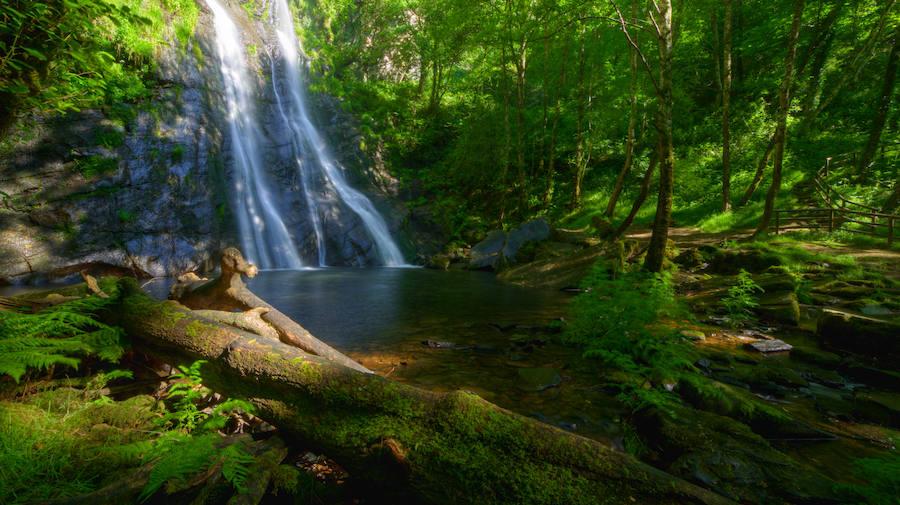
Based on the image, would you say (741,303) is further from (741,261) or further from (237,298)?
(237,298)

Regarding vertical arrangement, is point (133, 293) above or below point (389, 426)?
above

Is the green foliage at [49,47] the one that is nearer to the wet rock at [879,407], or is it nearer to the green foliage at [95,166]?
the wet rock at [879,407]

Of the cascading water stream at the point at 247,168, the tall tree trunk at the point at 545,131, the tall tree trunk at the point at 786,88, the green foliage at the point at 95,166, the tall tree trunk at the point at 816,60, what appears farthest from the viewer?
the tall tree trunk at the point at 545,131

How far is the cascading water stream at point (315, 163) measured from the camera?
2234 centimetres

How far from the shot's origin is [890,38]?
18.0m

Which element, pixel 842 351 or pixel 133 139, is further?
pixel 133 139

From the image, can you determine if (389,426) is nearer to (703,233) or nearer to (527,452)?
(527,452)

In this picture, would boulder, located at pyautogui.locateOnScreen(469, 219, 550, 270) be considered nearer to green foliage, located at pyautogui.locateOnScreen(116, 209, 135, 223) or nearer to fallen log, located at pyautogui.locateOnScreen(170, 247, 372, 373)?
fallen log, located at pyautogui.locateOnScreen(170, 247, 372, 373)

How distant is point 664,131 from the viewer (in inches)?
351

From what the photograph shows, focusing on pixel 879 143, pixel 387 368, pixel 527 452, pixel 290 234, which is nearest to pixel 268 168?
pixel 290 234

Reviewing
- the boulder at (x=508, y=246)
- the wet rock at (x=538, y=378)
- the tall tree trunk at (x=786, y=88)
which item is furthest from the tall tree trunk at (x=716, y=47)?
the wet rock at (x=538, y=378)

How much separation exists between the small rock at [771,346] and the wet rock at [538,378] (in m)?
3.45

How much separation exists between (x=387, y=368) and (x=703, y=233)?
53.0 feet

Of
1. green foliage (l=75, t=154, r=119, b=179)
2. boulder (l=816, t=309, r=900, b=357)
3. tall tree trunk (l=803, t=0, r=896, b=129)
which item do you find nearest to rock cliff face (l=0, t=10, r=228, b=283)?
green foliage (l=75, t=154, r=119, b=179)
